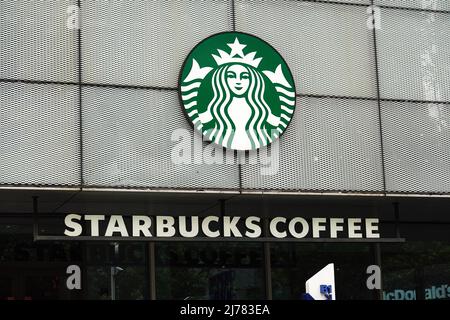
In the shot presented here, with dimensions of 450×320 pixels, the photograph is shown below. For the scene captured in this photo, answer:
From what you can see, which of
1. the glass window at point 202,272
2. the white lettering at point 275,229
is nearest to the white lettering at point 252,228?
the white lettering at point 275,229

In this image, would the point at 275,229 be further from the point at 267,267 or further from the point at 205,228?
the point at 267,267

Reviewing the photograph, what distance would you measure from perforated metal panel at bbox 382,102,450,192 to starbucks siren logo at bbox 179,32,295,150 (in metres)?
1.94

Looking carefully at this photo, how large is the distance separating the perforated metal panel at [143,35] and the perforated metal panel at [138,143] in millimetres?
306

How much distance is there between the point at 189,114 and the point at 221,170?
1068mm

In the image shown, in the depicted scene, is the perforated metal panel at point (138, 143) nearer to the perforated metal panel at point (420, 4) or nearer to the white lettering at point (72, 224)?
the white lettering at point (72, 224)

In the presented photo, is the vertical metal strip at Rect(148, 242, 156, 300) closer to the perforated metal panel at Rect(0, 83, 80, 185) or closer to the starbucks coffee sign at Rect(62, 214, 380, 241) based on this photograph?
the starbucks coffee sign at Rect(62, 214, 380, 241)

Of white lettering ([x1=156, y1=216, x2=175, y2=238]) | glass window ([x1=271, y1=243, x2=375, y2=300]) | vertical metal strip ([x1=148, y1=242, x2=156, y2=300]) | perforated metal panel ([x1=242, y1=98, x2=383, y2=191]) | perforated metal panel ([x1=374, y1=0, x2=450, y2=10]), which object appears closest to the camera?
white lettering ([x1=156, y1=216, x2=175, y2=238])

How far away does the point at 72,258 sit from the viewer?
16859 mm

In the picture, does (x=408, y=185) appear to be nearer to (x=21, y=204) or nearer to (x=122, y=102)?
(x=122, y=102)

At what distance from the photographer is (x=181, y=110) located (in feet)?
49.4

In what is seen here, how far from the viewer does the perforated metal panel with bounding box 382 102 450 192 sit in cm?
1594

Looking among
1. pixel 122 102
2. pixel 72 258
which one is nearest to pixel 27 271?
pixel 72 258

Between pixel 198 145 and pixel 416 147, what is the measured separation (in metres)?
3.97

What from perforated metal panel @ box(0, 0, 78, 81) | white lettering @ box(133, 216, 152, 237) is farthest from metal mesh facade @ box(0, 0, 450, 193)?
white lettering @ box(133, 216, 152, 237)
